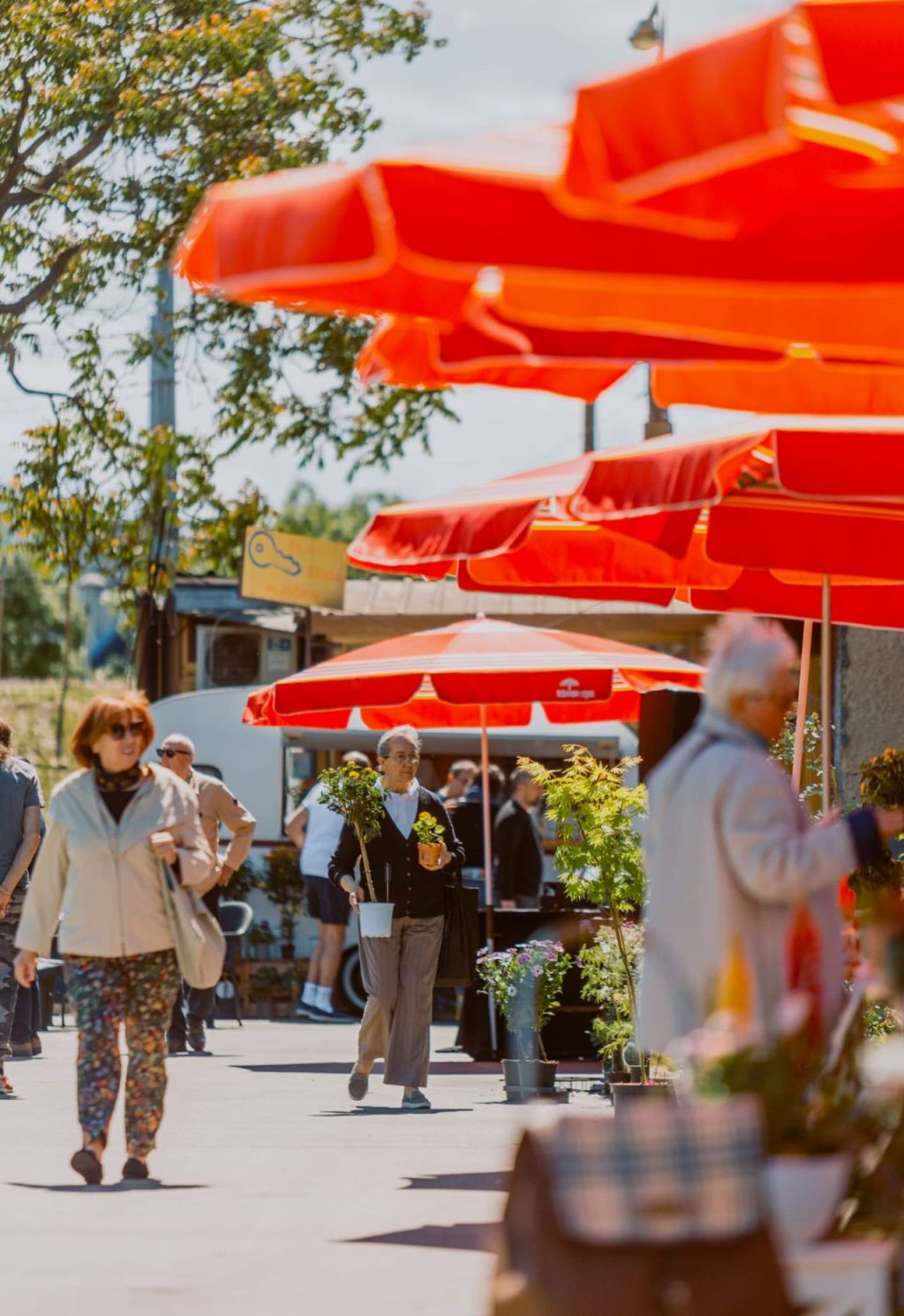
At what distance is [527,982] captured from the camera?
12.0 m

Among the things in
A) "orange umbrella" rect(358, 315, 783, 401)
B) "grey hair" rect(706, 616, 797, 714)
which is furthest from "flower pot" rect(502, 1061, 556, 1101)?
"grey hair" rect(706, 616, 797, 714)

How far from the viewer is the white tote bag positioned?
26.5 feet

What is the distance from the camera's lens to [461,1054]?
1489cm

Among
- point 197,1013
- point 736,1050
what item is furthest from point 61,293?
point 736,1050

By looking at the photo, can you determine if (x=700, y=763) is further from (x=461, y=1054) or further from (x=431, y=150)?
(x=461, y=1054)

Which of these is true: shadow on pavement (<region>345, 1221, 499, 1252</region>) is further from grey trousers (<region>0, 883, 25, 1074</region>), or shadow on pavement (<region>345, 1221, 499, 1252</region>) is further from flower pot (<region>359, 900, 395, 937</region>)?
grey trousers (<region>0, 883, 25, 1074</region>)

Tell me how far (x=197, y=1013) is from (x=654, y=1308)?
10.3 meters

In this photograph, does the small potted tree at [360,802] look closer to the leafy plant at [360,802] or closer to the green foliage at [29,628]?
the leafy plant at [360,802]

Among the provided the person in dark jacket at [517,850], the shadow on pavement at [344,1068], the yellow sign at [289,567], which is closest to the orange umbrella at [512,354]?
the shadow on pavement at [344,1068]

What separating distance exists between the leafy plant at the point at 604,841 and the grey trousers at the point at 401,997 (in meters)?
0.89

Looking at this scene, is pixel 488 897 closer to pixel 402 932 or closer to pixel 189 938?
pixel 402 932

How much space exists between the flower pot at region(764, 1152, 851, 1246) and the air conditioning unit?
19764 millimetres

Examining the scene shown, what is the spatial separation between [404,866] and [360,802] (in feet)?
1.40

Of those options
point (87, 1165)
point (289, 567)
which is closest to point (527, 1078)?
point (87, 1165)
